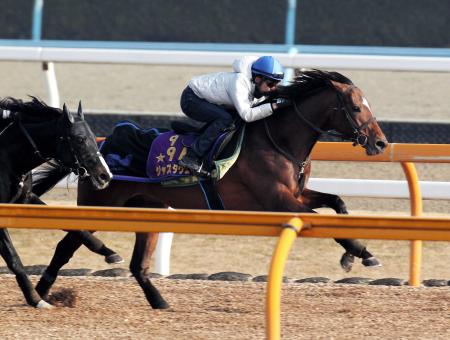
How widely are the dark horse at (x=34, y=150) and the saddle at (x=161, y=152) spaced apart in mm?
433

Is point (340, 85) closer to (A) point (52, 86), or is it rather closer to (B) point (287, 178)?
(B) point (287, 178)

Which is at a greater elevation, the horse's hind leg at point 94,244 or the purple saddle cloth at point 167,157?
the purple saddle cloth at point 167,157

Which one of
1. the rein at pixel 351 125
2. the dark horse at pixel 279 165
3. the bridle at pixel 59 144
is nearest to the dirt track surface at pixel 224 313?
the dark horse at pixel 279 165

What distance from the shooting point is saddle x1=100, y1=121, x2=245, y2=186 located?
652 cm

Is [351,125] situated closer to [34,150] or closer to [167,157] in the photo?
[167,157]

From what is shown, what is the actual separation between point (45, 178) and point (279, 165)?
1372 mm

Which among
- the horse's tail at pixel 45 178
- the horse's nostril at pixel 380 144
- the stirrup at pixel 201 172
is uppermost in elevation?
the horse's nostril at pixel 380 144

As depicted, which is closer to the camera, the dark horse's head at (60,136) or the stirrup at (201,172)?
the dark horse's head at (60,136)

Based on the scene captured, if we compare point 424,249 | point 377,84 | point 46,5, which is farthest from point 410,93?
point 424,249

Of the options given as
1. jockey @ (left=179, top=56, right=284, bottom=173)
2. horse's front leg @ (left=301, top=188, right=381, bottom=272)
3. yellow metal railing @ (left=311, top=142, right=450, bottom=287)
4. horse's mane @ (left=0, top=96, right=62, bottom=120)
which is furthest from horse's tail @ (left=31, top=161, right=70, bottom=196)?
yellow metal railing @ (left=311, top=142, right=450, bottom=287)

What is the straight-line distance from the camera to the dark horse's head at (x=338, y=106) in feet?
21.2

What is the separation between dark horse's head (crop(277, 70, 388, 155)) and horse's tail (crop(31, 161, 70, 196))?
1345mm

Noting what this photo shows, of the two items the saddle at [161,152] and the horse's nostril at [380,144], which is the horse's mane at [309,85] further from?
the horse's nostril at [380,144]

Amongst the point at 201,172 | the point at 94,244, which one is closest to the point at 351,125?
the point at 201,172
